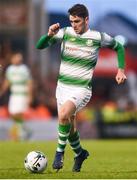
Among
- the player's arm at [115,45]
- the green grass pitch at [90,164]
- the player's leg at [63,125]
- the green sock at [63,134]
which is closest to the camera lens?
the green grass pitch at [90,164]

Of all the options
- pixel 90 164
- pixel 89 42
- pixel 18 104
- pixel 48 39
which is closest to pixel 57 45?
pixel 18 104

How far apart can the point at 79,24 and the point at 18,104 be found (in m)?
11.4

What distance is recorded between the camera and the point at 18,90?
904 inches

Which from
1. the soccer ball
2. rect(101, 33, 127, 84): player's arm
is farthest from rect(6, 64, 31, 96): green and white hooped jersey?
the soccer ball

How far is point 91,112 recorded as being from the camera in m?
25.4

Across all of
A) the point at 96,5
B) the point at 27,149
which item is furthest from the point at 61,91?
the point at 96,5

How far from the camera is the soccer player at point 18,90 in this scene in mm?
22688

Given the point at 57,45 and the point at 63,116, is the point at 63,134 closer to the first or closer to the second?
the point at 63,116

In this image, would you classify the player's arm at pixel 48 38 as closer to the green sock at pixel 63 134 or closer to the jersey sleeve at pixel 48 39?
the jersey sleeve at pixel 48 39

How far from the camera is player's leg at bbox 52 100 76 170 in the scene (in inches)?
454

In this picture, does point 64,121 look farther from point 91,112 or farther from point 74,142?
point 91,112

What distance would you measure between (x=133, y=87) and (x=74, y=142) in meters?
17.1

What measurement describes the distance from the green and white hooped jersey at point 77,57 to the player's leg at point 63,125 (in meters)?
0.39

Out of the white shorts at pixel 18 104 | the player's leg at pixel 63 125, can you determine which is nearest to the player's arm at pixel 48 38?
the player's leg at pixel 63 125
